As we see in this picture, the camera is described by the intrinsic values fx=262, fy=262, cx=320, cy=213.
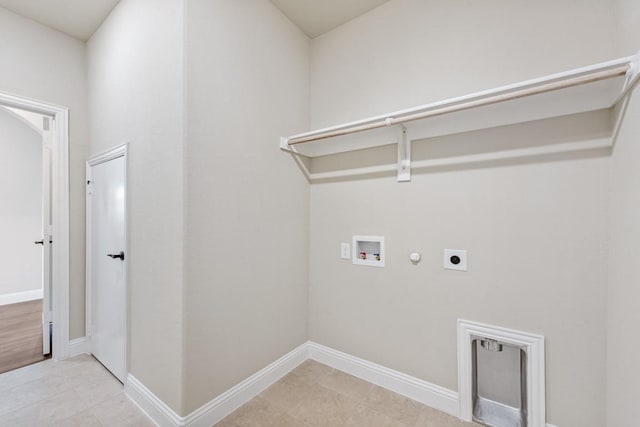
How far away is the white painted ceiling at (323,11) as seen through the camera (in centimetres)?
198

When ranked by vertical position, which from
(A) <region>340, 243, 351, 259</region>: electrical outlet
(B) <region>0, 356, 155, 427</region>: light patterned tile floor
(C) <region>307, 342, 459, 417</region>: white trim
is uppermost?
(A) <region>340, 243, 351, 259</region>: electrical outlet

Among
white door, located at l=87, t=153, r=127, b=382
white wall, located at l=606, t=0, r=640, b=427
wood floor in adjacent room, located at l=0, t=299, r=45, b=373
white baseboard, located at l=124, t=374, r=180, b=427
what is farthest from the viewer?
wood floor in adjacent room, located at l=0, t=299, r=45, b=373

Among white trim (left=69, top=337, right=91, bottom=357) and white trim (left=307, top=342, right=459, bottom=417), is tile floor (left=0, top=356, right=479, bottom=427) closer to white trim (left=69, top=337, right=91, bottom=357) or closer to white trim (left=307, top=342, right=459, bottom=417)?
white trim (left=307, top=342, right=459, bottom=417)

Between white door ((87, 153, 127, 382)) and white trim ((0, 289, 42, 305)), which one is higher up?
white door ((87, 153, 127, 382))

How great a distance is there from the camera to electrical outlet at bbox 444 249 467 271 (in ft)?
5.42

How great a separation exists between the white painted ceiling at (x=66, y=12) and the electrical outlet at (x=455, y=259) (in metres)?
3.07

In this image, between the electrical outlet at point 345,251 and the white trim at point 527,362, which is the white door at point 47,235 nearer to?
the electrical outlet at point 345,251

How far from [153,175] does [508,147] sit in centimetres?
215

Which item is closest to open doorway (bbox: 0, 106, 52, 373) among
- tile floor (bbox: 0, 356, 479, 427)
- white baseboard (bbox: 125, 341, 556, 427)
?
tile floor (bbox: 0, 356, 479, 427)

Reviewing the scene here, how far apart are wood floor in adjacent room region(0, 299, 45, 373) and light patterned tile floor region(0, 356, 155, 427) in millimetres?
215

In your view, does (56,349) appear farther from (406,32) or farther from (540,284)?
(406,32)

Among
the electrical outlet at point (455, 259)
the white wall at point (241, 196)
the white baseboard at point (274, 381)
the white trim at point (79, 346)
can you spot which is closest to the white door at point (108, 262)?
the white trim at point (79, 346)

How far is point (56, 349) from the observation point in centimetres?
229

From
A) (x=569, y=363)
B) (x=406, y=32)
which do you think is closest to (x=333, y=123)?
(x=406, y=32)
